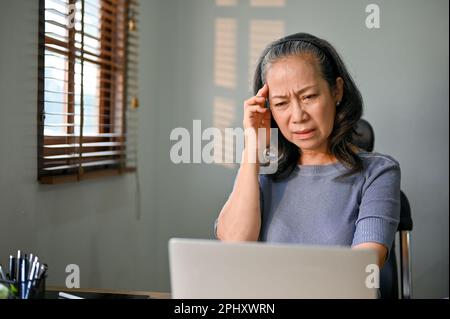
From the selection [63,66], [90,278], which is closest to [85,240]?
[90,278]

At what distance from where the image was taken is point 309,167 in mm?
1597

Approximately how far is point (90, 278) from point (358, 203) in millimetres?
1402

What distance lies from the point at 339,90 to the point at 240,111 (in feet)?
5.92

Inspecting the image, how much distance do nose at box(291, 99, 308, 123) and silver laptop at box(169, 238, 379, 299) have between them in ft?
2.11

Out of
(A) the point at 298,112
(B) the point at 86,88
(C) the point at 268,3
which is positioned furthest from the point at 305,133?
Answer: (C) the point at 268,3

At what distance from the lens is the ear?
1560mm

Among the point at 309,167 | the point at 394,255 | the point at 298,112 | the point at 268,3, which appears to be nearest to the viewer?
the point at 298,112

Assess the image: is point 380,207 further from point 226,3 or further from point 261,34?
point 226,3

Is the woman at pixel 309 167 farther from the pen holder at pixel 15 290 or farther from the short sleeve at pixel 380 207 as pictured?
the pen holder at pixel 15 290

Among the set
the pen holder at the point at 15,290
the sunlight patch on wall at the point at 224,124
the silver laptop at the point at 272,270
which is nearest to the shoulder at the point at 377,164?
the silver laptop at the point at 272,270

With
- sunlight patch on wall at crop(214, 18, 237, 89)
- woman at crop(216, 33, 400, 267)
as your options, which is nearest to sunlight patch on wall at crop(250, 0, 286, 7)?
sunlight patch on wall at crop(214, 18, 237, 89)

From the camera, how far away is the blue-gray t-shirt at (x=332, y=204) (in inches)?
55.6
